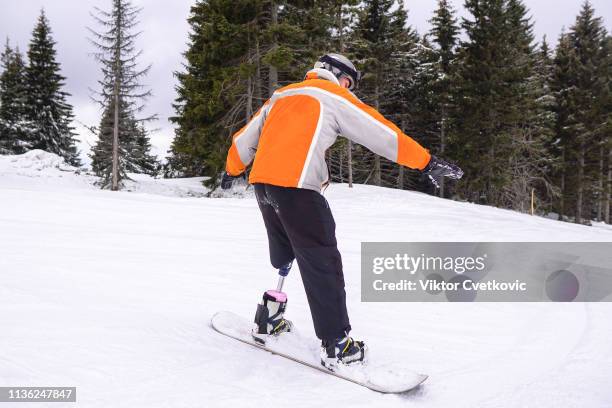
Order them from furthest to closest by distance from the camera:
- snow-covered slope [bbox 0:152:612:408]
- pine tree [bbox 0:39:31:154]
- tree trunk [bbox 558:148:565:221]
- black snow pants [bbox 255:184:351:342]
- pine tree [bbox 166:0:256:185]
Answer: pine tree [bbox 0:39:31:154]
tree trunk [bbox 558:148:565:221]
pine tree [bbox 166:0:256:185]
black snow pants [bbox 255:184:351:342]
snow-covered slope [bbox 0:152:612:408]

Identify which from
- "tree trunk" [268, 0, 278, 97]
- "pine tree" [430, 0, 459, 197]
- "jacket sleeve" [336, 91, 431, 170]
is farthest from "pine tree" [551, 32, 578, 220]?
"jacket sleeve" [336, 91, 431, 170]

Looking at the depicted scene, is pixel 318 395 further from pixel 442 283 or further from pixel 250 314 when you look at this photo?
pixel 442 283

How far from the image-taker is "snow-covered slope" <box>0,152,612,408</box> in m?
2.01

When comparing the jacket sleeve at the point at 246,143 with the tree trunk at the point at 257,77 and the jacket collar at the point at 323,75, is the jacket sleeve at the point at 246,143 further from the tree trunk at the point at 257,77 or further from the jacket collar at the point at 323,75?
the tree trunk at the point at 257,77

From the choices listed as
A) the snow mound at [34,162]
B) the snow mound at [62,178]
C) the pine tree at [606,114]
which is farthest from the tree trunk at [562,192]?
the snow mound at [34,162]

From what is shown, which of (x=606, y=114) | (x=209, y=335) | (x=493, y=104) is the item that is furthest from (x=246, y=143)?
(x=606, y=114)

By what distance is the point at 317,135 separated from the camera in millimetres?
2318

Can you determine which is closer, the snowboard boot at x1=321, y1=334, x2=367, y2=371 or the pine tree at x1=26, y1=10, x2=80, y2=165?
the snowboard boot at x1=321, y1=334, x2=367, y2=371

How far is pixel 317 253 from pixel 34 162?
24.6 meters

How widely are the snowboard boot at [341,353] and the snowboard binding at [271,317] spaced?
46cm

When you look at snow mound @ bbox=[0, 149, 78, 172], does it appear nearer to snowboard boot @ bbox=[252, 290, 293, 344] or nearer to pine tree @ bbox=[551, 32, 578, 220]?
snowboard boot @ bbox=[252, 290, 293, 344]

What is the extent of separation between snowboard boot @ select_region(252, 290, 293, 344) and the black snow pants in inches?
17.6

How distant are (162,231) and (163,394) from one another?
4692mm

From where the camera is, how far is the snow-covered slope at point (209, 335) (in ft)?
6.61
